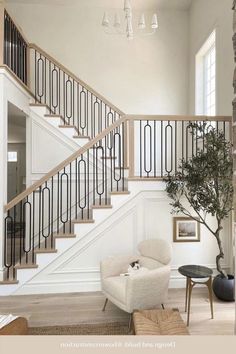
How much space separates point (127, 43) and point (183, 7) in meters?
1.55

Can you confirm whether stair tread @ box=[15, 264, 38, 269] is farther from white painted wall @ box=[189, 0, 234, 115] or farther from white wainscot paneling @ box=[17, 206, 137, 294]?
white painted wall @ box=[189, 0, 234, 115]

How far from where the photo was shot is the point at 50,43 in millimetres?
6219

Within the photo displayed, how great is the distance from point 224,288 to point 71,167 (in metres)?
3.31

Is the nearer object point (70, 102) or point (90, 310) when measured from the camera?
point (90, 310)

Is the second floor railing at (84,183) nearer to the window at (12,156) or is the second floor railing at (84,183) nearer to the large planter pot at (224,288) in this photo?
the large planter pot at (224,288)

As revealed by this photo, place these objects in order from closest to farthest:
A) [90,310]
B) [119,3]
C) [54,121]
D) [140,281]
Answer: [140,281] < [90,310] < [54,121] < [119,3]

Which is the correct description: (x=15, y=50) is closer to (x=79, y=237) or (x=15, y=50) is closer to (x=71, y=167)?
(x=71, y=167)

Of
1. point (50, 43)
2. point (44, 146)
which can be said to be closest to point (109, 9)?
point (50, 43)

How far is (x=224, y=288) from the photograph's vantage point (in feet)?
11.0

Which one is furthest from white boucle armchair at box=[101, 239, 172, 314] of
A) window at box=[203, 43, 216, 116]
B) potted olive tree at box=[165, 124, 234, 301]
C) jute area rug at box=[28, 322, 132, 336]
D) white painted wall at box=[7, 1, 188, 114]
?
white painted wall at box=[7, 1, 188, 114]

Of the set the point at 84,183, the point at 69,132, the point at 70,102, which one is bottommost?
the point at 84,183

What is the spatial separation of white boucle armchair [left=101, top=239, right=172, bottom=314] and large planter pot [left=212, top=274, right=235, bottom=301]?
0.86 m

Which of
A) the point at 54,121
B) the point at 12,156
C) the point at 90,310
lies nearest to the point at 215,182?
the point at 90,310

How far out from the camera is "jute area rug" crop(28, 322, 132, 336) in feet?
8.64
